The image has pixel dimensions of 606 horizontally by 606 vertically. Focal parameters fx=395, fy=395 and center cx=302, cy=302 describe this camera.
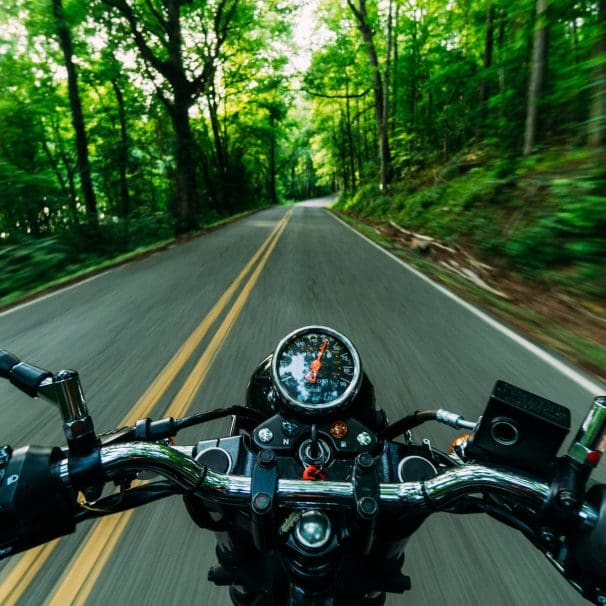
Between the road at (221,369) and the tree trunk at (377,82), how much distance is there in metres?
13.0

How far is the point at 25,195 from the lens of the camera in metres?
11.5

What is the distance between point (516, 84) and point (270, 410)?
1634 cm

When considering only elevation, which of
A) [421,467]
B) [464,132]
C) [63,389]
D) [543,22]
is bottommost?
[421,467]

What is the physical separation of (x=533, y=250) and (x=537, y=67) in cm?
569

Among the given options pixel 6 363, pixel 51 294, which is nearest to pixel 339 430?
pixel 6 363

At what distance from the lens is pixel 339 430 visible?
124cm

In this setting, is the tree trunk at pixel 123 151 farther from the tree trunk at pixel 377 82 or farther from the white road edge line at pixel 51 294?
the tree trunk at pixel 377 82

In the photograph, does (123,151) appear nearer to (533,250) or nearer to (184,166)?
(184,166)

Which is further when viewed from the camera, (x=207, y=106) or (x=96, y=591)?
(x=207, y=106)

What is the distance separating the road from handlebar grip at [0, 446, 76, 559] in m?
1.37

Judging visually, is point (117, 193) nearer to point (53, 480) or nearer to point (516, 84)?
point (516, 84)

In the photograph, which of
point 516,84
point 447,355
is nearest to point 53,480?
point 447,355

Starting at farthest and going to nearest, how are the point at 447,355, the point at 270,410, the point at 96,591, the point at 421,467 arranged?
the point at 447,355
the point at 96,591
the point at 270,410
the point at 421,467

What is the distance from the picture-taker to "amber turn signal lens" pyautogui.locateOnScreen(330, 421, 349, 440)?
1227mm
